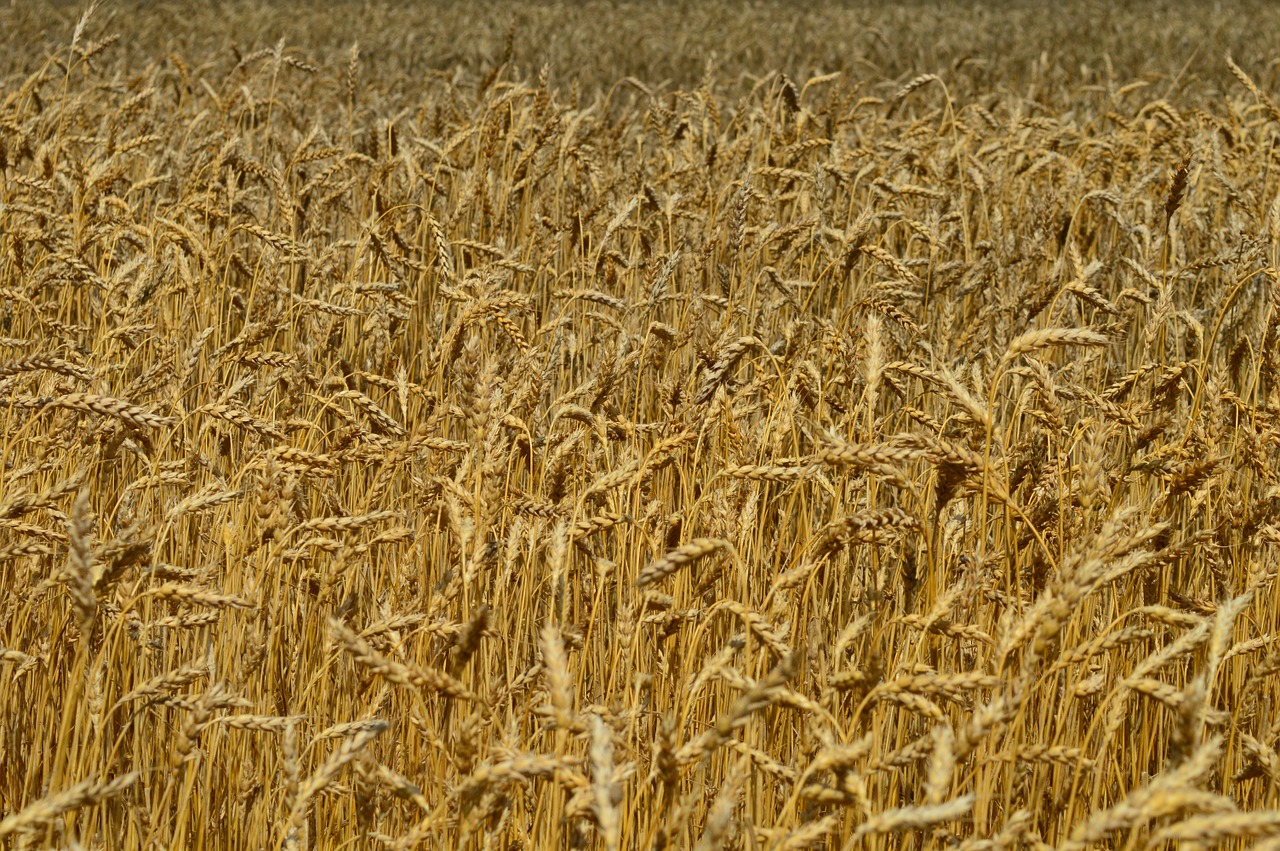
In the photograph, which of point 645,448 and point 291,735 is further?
point 645,448

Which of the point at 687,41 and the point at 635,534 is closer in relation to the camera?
the point at 635,534

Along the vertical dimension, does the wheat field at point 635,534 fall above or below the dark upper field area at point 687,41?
below

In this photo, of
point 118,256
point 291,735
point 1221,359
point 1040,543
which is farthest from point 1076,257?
point 118,256

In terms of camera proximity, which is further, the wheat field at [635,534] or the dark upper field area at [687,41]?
the dark upper field area at [687,41]

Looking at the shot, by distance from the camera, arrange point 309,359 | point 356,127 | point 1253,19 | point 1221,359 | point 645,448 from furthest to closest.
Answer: point 1253,19, point 356,127, point 1221,359, point 645,448, point 309,359

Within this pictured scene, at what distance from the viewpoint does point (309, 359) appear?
225cm

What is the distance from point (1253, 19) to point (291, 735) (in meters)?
19.1

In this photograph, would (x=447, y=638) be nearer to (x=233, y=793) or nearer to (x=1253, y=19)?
(x=233, y=793)

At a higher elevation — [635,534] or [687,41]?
[687,41]

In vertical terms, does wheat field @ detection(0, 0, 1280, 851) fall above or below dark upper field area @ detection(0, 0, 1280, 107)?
below

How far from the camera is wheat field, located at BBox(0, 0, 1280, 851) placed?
1344 mm

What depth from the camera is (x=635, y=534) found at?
2098 mm

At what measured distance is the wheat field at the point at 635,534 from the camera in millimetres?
1344

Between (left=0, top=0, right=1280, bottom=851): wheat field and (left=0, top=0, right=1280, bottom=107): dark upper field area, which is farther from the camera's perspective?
(left=0, top=0, right=1280, bottom=107): dark upper field area
